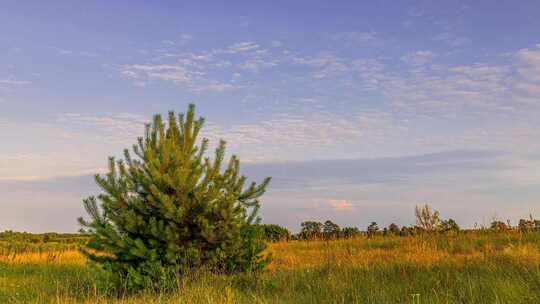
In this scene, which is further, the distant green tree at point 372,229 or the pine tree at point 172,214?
the distant green tree at point 372,229

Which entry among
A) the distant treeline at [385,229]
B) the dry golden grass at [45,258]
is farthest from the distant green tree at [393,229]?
the dry golden grass at [45,258]

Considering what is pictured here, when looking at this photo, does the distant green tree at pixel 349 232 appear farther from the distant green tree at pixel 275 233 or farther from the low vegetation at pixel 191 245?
the low vegetation at pixel 191 245

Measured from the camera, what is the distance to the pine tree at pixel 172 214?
9.26m

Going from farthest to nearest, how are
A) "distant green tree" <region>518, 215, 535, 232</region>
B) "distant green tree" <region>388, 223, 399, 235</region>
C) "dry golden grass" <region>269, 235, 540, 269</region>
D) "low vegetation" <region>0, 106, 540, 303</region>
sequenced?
1. "distant green tree" <region>388, 223, 399, 235</region>
2. "distant green tree" <region>518, 215, 535, 232</region>
3. "dry golden grass" <region>269, 235, 540, 269</region>
4. "low vegetation" <region>0, 106, 540, 303</region>

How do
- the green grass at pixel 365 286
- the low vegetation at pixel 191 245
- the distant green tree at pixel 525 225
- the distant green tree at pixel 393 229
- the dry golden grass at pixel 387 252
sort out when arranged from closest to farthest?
the green grass at pixel 365 286 → the low vegetation at pixel 191 245 → the dry golden grass at pixel 387 252 → the distant green tree at pixel 525 225 → the distant green tree at pixel 393 229

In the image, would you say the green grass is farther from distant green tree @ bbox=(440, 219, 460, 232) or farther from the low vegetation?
distant green tree @ bbox=(440, 219, 460, 232)

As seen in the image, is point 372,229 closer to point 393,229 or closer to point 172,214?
point 393,229

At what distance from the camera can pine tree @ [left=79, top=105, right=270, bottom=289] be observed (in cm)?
926

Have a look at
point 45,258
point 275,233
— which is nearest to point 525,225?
point 275,233

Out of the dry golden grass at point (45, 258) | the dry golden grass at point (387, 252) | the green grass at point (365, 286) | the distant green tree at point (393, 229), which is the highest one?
the distant green tree at point (393, 229)

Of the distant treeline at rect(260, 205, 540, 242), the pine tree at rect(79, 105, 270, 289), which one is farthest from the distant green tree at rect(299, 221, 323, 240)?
the pine tree at rect(79, 105, 270, 289)

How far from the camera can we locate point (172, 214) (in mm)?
9273

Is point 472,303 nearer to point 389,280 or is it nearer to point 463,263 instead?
point 389,280

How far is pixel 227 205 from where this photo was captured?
9.62 m
